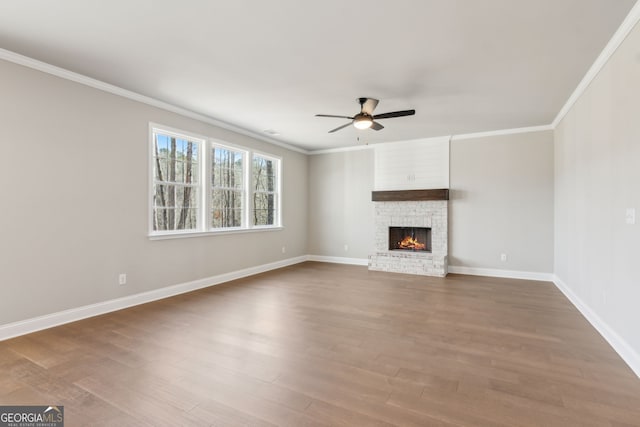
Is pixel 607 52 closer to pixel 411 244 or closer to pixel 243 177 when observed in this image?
pixel 411 244

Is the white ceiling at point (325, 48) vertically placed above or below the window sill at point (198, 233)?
above

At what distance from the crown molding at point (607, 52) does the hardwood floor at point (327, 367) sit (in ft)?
8.99

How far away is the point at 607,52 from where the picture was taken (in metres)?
2.96

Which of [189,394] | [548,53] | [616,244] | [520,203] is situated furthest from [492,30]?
[520,203]

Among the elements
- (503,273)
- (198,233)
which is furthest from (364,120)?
(503,273)

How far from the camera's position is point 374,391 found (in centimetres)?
220

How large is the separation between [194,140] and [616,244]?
5.45 m

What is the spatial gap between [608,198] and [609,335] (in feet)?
4.32

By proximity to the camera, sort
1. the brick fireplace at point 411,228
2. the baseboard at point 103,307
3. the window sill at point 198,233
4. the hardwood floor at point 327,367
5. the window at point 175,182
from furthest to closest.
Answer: the brick fireplace at point 411,228
the window at point 175,182
the window sill at point 198,233
the baseboard at point 103,307
the hardwood floor at point 327,367

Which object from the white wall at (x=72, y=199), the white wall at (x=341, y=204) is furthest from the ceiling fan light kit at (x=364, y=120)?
the white wall at (x=341, y=204)

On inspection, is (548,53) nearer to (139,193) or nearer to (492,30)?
(492,30)

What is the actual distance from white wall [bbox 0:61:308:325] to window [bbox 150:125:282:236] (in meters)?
0.22

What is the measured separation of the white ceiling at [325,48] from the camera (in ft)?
7.97

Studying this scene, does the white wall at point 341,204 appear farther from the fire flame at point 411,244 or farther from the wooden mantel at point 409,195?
the fire flame at point 411,244
